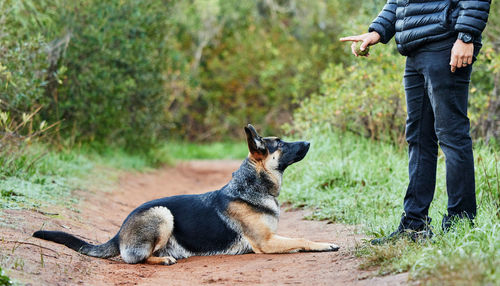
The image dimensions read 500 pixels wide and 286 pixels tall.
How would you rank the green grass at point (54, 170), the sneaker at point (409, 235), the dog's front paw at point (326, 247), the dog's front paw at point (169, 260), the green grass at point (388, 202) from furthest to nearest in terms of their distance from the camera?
1. the green grass at point (54, 170)
2. the dog's front paw at point (169, 260)
3. the dog's front paw at point (326, 247)
4. the sneaker at point (409, 235)
5. the green grass at point (388, 202)

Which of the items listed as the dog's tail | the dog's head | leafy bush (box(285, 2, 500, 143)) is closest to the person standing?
the dog's head

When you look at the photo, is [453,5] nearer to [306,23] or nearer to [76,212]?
[76,212]

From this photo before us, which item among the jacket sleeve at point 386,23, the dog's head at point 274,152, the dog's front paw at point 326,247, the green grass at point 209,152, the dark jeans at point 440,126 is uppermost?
the jacket sleeve at point 386,23

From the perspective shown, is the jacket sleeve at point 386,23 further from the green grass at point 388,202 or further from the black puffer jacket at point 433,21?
the green grass at point 388,202

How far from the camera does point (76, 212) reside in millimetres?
6730

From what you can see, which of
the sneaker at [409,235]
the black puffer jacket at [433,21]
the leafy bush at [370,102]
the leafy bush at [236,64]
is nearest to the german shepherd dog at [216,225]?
the sneaker at [409,235]

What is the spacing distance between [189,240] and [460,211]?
2.51 metres

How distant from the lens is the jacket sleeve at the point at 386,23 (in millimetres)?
4605

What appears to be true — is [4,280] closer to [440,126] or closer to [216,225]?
[216,225]

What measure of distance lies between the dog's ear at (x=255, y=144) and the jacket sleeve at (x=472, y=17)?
220 cm

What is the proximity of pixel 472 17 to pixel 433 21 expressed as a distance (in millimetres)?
307

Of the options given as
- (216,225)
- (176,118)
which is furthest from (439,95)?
(176,118)

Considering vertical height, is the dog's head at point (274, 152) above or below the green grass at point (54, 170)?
above

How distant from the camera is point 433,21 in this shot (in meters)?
4.11
